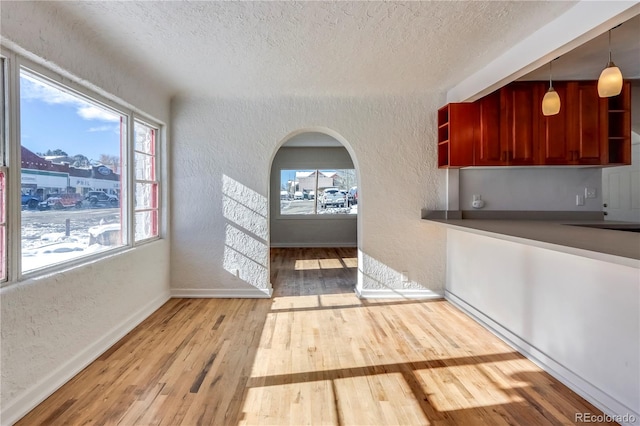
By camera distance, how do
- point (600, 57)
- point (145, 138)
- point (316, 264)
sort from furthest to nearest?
point (316, 264) < point (145, 138) < point (600, 57)

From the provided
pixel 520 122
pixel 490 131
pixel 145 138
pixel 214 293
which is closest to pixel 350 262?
pixel 214 293

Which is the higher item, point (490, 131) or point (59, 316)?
point (490, 131)

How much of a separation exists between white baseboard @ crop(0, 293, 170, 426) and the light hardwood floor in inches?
2.3

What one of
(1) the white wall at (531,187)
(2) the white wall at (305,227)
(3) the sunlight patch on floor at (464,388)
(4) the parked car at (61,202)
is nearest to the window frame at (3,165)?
(4) the parked car at (61,202)

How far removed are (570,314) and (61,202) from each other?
3.65 metres

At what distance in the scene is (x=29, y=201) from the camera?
2113 mm

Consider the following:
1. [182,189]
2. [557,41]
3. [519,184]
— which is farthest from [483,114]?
[182,189]

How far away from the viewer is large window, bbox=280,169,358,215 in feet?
27.7

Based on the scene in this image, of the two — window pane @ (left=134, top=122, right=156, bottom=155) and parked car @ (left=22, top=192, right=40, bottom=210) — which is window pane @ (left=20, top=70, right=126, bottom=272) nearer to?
parked car @ (left=22, top=192, right=40, bottom=210)

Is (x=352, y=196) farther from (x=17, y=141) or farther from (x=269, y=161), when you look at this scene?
(x=17, y=141)

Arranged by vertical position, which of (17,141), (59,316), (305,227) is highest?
(17,141)

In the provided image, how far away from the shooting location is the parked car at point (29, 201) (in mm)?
2074

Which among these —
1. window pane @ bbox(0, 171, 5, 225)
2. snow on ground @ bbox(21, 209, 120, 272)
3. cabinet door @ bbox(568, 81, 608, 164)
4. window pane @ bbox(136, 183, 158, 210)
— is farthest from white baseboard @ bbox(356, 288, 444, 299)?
window pane @ bbox(0, 171, 5, 225)

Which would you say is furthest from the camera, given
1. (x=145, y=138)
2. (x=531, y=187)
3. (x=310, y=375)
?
(x=531, y=187)
